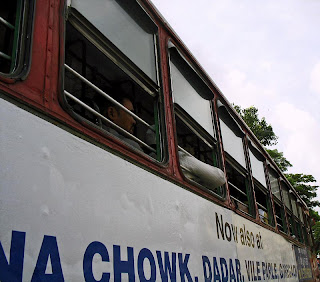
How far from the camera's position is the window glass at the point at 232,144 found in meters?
3.20

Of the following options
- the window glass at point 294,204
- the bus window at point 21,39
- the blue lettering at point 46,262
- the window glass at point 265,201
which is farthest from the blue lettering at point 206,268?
the window glass at point 294,204

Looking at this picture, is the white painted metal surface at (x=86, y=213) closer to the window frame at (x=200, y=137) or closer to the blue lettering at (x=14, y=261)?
the blue lettering at (x=14, y=261)

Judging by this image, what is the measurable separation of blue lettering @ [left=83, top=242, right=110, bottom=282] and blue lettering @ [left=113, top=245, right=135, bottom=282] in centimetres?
5

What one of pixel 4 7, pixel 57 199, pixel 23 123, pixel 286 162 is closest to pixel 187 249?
pixel 57 199

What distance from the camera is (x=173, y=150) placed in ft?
6.97

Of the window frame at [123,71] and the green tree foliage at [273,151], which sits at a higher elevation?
the green tree foliage at [273,151]

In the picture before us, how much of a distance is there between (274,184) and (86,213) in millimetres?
4212

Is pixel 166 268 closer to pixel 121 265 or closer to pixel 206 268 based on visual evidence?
pixel 121 265

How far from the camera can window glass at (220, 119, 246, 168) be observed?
3.20 meters

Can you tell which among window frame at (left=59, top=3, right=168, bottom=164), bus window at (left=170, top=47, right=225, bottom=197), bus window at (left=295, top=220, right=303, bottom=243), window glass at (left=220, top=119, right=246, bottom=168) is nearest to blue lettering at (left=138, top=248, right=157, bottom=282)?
window frame at (left=59, top=3, right=168, bottom=164)

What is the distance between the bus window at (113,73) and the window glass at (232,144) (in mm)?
778

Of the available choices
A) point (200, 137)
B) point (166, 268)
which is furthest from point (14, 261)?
point (200, 137)

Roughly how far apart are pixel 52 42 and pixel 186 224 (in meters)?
1.23

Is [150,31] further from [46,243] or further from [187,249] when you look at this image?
[46,243]
